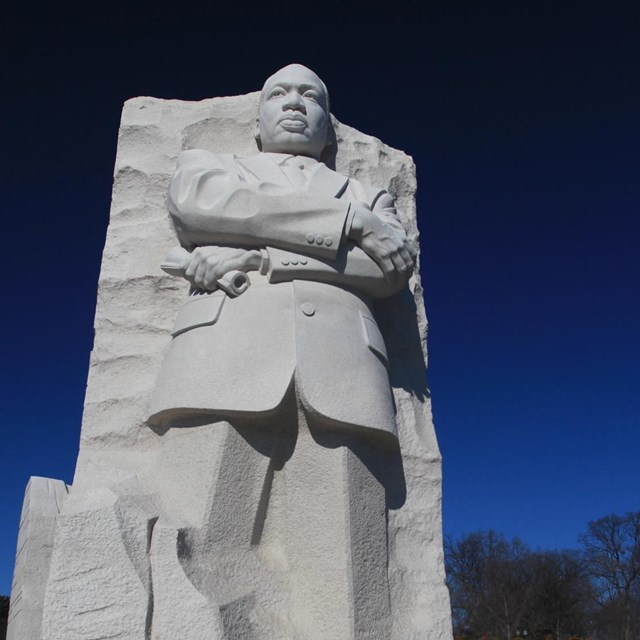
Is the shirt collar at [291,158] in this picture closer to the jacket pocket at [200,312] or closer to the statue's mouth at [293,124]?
the statue's mouth at [293,124]

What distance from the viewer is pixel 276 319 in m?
3.38

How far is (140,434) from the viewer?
12.7 feet

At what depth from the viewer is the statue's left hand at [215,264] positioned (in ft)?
11.5

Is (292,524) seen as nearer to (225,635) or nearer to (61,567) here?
(225,635)

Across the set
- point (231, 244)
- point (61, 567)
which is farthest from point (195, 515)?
point (231, 244)

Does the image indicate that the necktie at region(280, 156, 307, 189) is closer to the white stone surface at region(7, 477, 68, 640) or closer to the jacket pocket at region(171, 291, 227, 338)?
the jacket pocket at region(171, 291, 227, 338)

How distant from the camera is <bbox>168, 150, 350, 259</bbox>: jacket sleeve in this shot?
3502 mm

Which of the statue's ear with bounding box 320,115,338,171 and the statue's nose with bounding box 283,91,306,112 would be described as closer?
the statue's nose with bounding box 283,91,306,112

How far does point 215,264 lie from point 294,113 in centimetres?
119

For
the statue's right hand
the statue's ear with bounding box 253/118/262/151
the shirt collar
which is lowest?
the statue's right hand

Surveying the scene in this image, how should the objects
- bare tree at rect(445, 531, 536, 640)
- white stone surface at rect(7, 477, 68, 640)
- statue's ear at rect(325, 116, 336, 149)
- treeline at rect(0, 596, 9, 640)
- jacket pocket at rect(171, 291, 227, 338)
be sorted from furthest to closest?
bare tree at rect(445, 531, 536, 640), treeline at rect(0, 596, 9, 640), statue's ear at rect(325, 116, 336, 149), white stone surface at rect(7, 477, 68, 640), jacket pocket at rect(171, 291, 227, 338)

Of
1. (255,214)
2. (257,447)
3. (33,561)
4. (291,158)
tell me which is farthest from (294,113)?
(33,561)

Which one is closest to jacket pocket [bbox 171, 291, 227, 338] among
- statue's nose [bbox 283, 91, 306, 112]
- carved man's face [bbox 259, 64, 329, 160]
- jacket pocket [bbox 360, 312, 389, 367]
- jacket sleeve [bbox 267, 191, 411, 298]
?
jacket sleeve [bbox 267, 191, 411, 298]

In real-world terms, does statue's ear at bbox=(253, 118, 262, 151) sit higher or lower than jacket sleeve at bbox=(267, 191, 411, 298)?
higher
